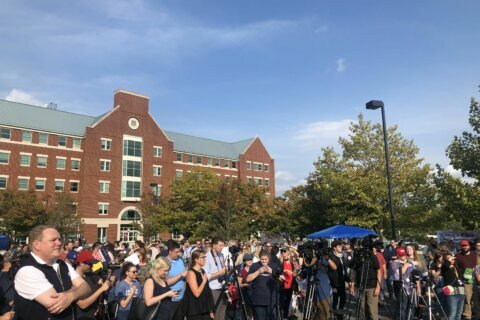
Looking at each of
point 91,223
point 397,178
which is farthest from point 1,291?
point 91,223

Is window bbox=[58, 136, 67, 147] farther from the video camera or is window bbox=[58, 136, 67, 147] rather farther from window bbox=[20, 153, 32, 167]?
the video camera

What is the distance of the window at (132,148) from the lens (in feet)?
180

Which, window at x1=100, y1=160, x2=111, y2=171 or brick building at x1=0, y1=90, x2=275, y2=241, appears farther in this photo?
window at x1=100, y1=160, x2=111, y2=171

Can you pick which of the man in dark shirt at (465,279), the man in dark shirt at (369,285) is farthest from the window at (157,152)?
the man in dark shirt at (465,279)

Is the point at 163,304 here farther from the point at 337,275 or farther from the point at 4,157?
the point at 4,157

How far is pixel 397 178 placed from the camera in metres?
26.1

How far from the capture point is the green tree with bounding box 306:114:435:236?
86.2 feet

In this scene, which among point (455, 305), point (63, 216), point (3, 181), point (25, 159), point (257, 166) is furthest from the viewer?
point (257, 166)

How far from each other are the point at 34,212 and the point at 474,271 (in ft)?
129

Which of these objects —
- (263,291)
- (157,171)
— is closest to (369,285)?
(263,291)

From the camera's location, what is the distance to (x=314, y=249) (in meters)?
8.04

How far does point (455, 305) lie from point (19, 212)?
127 feet

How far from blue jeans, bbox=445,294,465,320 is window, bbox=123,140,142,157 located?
51.4 metres

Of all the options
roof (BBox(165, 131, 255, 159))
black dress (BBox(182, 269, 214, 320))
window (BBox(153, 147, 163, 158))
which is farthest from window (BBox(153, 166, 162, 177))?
black dress (BBox(182, 269, 214, 320))
